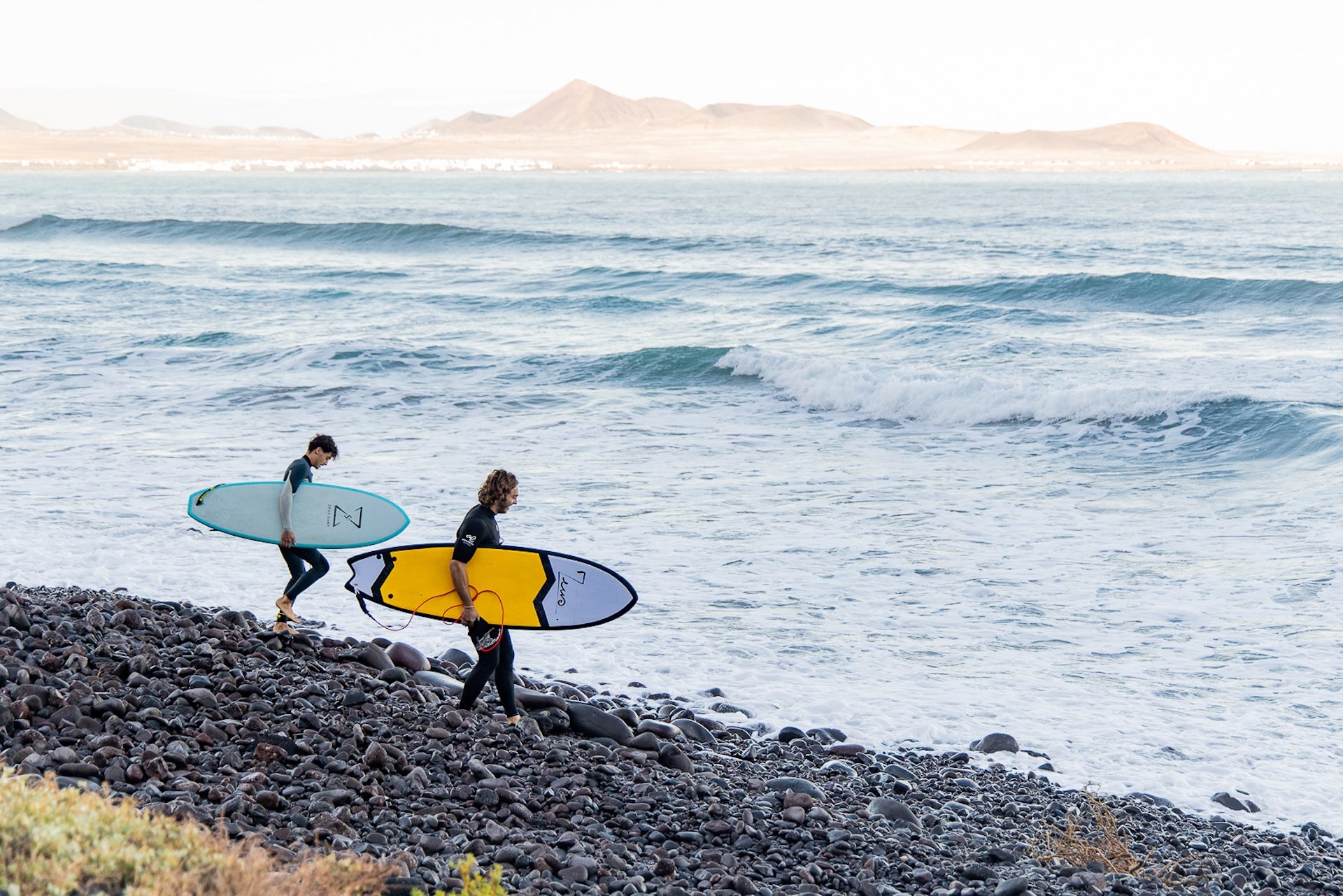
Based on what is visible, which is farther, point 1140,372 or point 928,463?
point 1140,372

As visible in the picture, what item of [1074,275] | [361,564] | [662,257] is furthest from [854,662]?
[662,257]

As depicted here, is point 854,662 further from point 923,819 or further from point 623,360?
point 623,360

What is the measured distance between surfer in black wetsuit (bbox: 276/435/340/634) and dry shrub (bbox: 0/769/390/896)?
346cm

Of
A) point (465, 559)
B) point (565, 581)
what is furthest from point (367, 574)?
point (565, 581)

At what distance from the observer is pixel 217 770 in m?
5.06

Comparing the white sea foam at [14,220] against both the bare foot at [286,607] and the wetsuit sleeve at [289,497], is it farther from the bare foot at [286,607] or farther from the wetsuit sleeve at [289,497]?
the bare foot at [286,607]

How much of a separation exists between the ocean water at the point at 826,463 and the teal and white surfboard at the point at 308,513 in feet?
2.06

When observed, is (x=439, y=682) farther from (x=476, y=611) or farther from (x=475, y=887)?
(x=475, y=887)

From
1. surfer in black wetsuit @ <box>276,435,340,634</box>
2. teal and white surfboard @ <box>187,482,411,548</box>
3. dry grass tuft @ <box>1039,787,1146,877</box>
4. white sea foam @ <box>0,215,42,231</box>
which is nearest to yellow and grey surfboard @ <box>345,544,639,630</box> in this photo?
surfer in black wetsuit @ <box>276,435,340,634</box>

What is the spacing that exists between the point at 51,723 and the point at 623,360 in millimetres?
16832

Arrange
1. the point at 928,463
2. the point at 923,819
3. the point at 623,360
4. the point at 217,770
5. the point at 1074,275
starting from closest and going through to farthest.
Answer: the point at 217,770 → the point at 923,819 → the point at 928,463 → the point at 623,360 → the point at 1074,275

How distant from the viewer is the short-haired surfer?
6.21 m

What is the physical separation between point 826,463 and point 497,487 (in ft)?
28.0

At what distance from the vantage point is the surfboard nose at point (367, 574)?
22.8 ft
